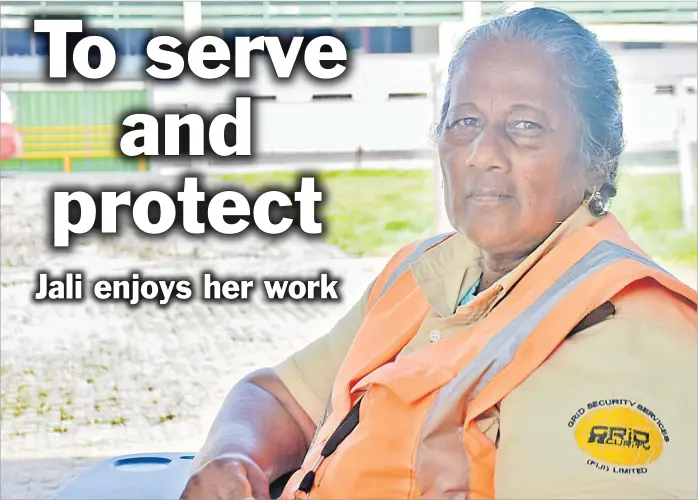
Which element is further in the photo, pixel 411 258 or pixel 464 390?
pixel 411 258

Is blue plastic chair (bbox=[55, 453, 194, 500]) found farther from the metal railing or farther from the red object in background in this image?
the metal railing

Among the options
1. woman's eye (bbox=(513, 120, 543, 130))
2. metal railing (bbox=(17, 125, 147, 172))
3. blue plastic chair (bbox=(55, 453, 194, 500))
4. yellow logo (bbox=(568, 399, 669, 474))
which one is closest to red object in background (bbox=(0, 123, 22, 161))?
metal railing (bbox=(17, 125, 147, 172))

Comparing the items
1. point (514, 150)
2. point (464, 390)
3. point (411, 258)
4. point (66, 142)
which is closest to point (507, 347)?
point (464, 390)

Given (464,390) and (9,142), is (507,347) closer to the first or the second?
(464,390)

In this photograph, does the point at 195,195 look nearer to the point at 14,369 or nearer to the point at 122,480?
the point at 14,369

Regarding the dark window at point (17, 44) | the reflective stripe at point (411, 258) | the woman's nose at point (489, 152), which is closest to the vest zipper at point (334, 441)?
the reflective stripe at point (411, 258)

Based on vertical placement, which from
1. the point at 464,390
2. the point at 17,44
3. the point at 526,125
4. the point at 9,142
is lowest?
the point at 464,390

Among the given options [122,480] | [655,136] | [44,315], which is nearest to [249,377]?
[122,480]

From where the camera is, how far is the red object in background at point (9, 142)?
1010 centimetres

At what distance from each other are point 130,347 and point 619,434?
4853 mm

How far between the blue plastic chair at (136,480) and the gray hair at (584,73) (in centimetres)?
77

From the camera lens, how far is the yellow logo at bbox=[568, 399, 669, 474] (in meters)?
1.18

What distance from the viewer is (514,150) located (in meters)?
1.52

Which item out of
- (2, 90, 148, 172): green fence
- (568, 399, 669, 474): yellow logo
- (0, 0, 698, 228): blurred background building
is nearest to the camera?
(568, 399, 669, 474): yellow logo
